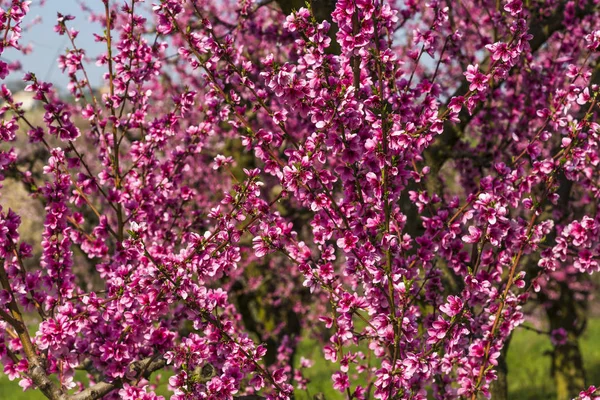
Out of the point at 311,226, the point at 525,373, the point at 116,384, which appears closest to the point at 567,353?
the point at 525,373

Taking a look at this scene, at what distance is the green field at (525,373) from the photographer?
424 inches

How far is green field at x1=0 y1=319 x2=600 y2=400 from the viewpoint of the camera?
1077 centimetres

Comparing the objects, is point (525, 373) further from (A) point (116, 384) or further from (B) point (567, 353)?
(A) point (116, 384)

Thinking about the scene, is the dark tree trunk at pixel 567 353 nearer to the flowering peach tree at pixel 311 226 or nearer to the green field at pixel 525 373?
the green field at pixel 525 373

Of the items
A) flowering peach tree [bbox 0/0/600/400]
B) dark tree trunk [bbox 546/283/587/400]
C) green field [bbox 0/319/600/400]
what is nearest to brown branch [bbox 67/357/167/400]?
flowering peach tree [bbox 0/0/600/400]

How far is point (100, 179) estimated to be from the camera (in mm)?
4609

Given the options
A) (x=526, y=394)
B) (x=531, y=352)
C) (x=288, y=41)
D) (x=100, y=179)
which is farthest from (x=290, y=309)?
(x=531, y=352)

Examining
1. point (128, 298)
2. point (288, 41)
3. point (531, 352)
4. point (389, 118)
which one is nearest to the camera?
point (389, 118)

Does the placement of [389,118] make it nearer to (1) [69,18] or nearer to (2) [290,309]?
(1) [69,18]

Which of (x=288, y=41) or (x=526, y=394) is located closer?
(x=288, y=41)

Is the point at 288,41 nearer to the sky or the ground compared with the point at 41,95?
nearer to the sky

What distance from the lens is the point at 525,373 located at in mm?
13180

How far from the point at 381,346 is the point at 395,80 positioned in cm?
169

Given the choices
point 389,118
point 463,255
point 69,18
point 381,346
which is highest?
point 69,18
